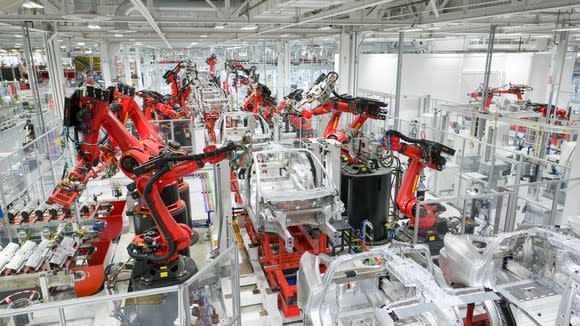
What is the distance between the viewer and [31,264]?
6.02m

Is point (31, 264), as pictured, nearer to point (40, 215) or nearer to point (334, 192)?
point (40, 215)

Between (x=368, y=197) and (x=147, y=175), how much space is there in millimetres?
3919

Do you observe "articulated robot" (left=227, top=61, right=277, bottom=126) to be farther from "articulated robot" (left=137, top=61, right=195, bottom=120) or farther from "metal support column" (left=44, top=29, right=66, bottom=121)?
"metal support column" (left=44, top=29, right=66, bottom=121)

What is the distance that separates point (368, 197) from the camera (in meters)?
7.59

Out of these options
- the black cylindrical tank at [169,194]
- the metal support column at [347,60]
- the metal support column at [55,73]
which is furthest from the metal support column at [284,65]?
the black cylindrical tank at [169,194]

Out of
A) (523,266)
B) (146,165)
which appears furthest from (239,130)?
(523,266)

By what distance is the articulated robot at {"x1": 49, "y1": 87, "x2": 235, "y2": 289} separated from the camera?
5434 mm

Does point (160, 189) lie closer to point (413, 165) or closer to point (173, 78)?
point (413, 165)

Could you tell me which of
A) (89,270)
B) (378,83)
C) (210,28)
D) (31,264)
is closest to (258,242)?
(89,270)

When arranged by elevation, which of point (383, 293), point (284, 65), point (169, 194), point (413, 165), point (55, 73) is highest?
point (284, 65)

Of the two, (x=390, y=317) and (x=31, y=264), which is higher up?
A: (x=390, y=317)

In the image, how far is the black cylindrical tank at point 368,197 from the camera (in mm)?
7527

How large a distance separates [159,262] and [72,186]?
74.3 inches

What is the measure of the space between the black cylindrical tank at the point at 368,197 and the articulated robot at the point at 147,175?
2.76 m
